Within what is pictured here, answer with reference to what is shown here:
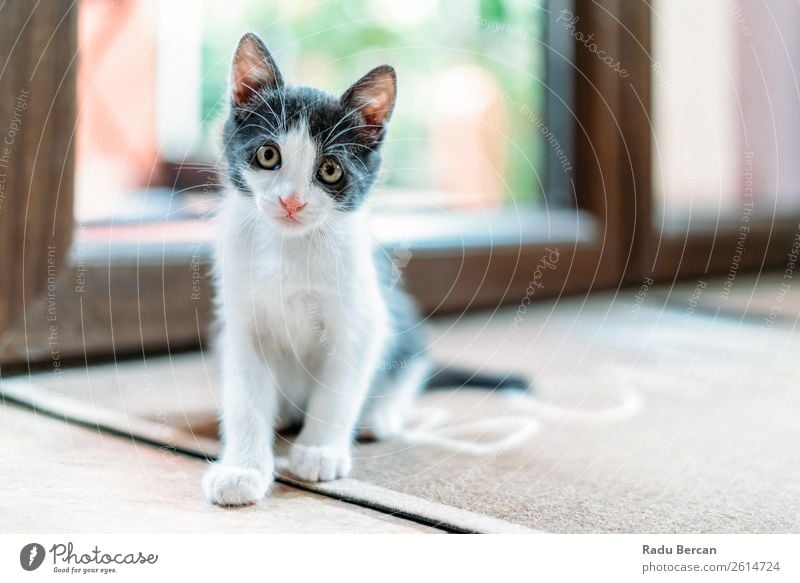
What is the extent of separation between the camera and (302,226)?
2.38 feet

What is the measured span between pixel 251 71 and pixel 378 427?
408mm

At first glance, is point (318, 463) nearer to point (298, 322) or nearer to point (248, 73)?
point (298, 322)

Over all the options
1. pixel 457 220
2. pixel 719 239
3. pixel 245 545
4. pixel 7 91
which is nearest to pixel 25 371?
pixel 7 91

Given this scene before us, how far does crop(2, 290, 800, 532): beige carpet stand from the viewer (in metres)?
0.68

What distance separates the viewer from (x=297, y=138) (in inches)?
28.3

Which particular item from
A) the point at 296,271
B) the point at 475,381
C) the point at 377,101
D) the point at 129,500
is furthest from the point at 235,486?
the point at 475,381

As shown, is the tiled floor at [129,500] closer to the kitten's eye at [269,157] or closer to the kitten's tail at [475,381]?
the kitten's eye at [269,157]

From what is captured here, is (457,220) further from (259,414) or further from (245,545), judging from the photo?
(245,545)

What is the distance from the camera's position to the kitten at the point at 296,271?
0.72 metres

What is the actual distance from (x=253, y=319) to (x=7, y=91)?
514 mm

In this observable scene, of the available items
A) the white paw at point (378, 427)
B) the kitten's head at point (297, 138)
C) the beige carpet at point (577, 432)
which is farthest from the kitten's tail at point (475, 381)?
the kitten's head at point (297, 138)

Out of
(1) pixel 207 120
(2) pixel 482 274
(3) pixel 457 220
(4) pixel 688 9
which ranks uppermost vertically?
(4) pixel 688 9

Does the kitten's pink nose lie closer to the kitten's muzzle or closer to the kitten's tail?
the kitten's muzzle

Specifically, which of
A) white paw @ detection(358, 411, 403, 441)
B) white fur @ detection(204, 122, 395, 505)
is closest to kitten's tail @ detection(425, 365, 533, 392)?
white paw @ detection(358, 411, 403, 441)
